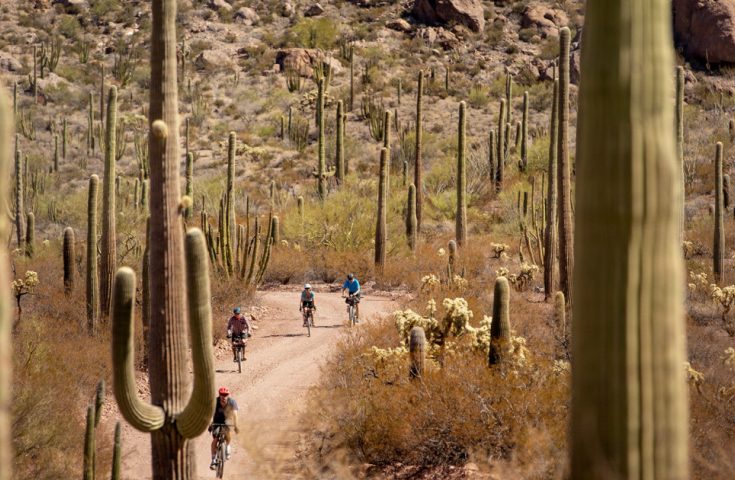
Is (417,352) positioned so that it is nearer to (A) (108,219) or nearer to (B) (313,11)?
(A) (108,219)

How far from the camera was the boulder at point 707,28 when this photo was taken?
136 feet

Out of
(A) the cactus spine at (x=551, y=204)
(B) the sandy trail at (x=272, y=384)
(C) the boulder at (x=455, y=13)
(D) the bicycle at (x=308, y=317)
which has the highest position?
(C) the boulder at (x=455, y=13)

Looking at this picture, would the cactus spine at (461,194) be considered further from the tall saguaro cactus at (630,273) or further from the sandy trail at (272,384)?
the tall saguaro cactus at (630,273)

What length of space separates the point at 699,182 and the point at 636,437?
2947cm

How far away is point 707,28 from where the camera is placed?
139 feet

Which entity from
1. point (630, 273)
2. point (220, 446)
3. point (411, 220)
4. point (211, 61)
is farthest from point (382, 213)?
point (211, 61)

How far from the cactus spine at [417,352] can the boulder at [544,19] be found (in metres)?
47.3

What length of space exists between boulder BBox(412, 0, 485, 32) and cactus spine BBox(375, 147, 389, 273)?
3586 centimetres

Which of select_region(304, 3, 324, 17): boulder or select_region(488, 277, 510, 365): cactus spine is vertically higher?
select_region(304, 3, 324, 17): boulder

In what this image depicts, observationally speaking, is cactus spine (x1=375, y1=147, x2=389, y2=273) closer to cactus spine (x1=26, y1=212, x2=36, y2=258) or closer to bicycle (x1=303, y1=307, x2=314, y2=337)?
bicycle (x1=303, y1=307, x2=314, y2=337)

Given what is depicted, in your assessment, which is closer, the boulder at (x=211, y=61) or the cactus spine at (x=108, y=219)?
the cactus spine at (x=108, y=219)

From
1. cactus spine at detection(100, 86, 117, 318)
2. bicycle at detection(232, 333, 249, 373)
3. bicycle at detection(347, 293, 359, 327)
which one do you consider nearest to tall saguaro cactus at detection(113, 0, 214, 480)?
cactus spine at detection(100, 86, 117, 318)

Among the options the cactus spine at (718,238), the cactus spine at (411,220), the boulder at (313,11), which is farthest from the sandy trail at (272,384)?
the boulder at (313,11)

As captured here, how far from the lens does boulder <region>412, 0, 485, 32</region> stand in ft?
179
